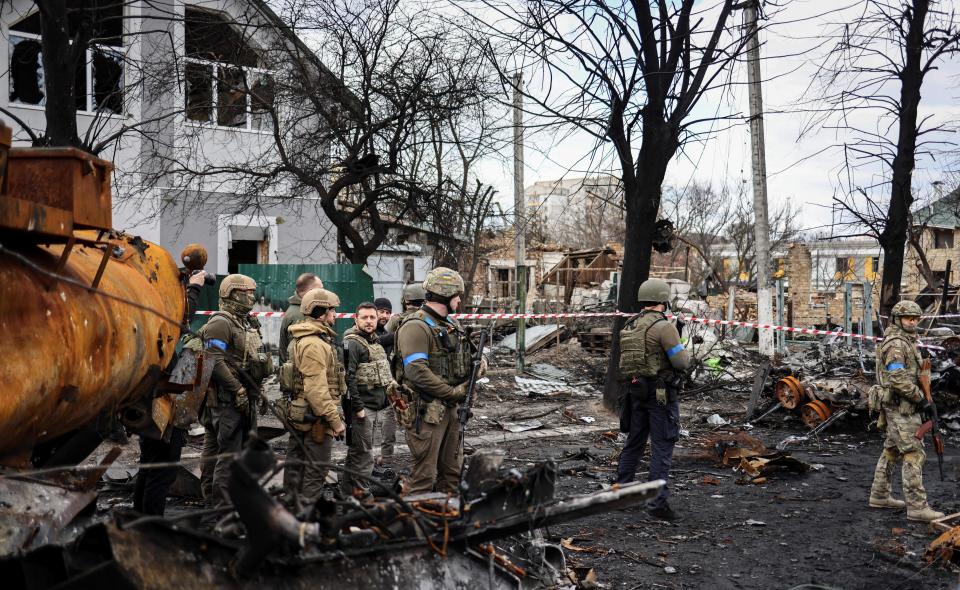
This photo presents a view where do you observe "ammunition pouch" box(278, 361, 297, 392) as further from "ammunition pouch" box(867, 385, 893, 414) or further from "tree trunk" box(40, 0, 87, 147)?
"ammunition pouch" box(867, 385, 893, 414)

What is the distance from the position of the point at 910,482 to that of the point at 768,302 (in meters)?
10.9

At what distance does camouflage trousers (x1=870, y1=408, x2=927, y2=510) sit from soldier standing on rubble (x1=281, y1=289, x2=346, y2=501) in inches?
190

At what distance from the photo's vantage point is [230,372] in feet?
21.4

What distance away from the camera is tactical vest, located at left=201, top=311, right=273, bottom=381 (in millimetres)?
6625

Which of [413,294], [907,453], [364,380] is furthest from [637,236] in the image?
[364,380]

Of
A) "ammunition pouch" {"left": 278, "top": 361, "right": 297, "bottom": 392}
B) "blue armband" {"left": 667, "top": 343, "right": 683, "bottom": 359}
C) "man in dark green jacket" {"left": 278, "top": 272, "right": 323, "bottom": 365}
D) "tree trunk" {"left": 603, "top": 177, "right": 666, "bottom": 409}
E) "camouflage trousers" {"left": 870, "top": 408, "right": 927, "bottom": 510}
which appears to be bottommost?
"camouflage trousers" {"left": 870, "top": 408, "right": 927, "bottom": 510}

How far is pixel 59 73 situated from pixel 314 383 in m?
3.92

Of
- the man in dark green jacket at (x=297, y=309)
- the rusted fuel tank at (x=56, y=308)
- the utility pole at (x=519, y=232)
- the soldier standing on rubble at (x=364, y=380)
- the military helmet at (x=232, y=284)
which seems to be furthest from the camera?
the utility pole at (x=519, y=232)

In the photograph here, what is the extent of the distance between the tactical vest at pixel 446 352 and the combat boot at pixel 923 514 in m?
4.06

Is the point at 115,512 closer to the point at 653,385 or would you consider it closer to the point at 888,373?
the point at 653,385

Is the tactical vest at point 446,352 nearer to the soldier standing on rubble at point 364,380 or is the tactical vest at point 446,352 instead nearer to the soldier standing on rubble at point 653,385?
the soldier standing on rubble at point 364,380

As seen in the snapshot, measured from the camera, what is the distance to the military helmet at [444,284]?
6.17 m

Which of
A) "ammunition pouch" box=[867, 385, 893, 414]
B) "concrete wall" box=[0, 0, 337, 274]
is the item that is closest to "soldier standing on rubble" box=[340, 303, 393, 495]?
"ammunition pouch" box=[867, 385, 893, 414]

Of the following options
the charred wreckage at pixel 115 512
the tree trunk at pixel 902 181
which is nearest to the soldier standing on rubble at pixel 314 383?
the charred wreckage at pixel 115 512
